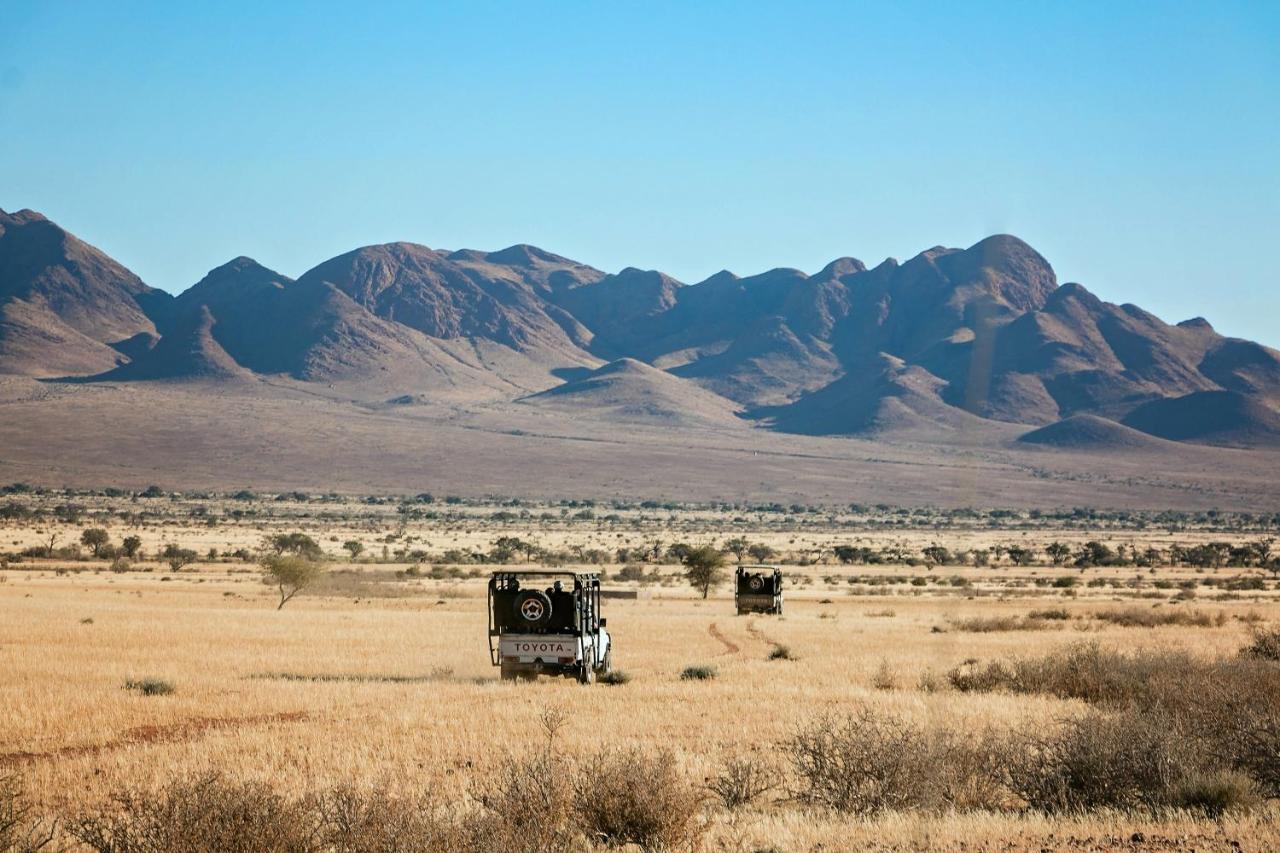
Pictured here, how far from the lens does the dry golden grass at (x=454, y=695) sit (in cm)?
1197

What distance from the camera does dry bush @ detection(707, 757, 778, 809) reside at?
12617mm

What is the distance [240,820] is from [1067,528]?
405 feet

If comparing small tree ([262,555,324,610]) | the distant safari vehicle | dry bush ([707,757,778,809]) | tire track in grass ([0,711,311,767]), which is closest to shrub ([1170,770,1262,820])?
dry bush ([707,757,778,809])

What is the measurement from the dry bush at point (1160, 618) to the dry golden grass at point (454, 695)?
0.55m

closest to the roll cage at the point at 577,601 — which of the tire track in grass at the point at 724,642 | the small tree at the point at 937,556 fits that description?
the tire track in grass at the point at 724,642

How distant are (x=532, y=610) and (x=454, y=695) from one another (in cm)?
190

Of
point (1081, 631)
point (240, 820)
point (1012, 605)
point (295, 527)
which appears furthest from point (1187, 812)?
point (295, 527)

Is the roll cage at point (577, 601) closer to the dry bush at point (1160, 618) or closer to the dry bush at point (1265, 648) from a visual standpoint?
the dry bush at point (1265, 648)

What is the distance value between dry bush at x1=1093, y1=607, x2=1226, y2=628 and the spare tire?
21124 mm

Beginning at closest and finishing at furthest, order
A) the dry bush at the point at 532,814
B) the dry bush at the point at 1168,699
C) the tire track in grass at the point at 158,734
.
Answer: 1. the dry bush at the point at 532,814
2. the dry bush at the point at 1168,699
3. the tire track in grass at the point at 158,734

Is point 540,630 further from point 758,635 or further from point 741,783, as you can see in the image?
point 758,635

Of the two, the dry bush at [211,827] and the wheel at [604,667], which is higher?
the dry bush at [211,827]

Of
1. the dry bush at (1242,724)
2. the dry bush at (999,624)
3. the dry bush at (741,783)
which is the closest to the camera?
the dry bush at (741,783)

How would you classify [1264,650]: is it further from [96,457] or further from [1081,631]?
[96,457]
